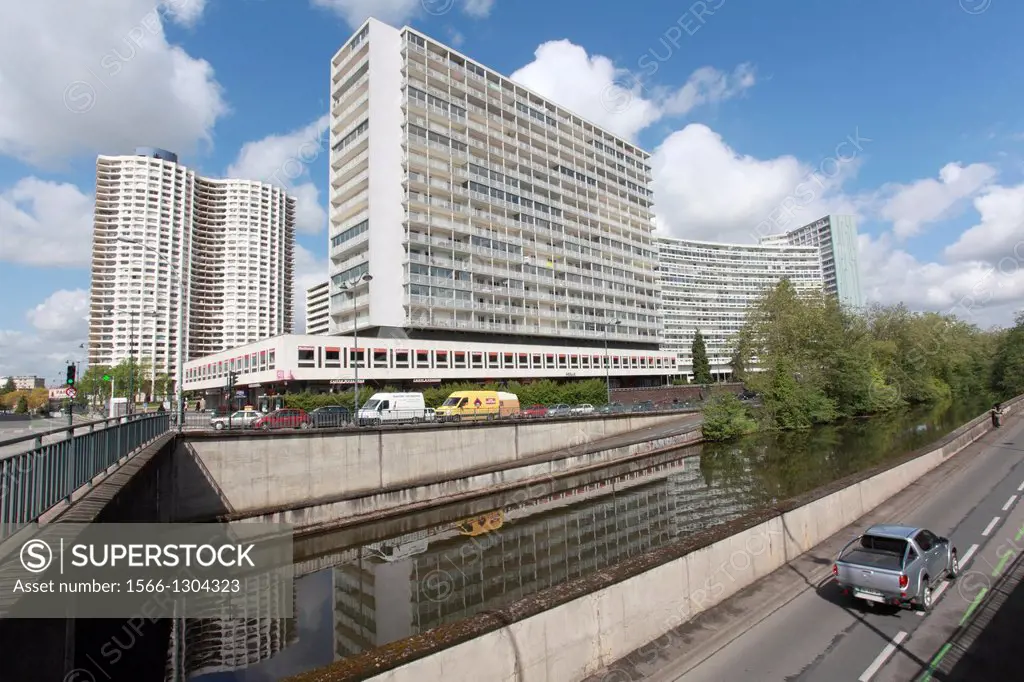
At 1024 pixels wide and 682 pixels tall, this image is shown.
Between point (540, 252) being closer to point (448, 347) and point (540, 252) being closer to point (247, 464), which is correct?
point (448, 347)

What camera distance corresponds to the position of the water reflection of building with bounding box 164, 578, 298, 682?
11836 mm

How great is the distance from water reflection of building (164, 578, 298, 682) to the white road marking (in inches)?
481

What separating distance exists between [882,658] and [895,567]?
2.01 meters

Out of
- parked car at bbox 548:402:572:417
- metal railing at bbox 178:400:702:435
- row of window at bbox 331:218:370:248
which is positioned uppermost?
row of window at bbox 331:218:370:248

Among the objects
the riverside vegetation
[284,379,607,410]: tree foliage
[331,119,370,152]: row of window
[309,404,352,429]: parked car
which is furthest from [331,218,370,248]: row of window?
the riverside vegetation

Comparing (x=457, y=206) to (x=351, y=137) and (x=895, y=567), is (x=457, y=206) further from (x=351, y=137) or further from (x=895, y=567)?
(x=895, y=567)

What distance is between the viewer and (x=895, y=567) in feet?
30.5

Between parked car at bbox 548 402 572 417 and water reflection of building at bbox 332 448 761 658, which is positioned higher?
parked car at bbox 548 402 572 417

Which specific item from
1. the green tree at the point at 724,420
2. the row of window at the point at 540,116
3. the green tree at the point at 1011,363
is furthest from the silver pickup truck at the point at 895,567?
the green tree at the point at 1011,363

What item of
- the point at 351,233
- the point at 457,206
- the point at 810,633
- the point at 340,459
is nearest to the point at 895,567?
the point at 810,633

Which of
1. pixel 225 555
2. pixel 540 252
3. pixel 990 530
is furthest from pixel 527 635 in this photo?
Answer: pixel 540 252

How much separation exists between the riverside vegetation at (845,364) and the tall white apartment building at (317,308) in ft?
414

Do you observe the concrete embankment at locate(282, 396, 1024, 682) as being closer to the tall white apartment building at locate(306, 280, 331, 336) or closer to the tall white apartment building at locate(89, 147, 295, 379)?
the tall white apartment building at locate(89, 147, 295, 379)

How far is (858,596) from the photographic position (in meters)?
9.40
